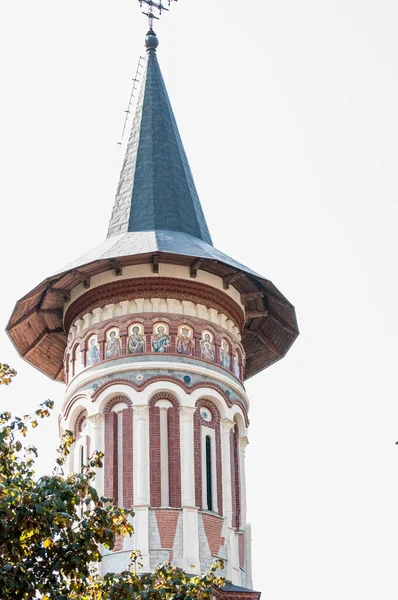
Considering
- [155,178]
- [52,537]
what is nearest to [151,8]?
[155,178]

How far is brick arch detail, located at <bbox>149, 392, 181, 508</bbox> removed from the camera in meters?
26.3

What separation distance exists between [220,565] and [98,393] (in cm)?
867

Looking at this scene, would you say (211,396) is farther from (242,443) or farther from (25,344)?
(25,344)

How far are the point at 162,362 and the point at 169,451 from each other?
2.07 meters

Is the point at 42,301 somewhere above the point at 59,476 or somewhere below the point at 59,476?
above

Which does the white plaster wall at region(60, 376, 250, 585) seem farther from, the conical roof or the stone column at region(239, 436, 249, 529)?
the conical roof

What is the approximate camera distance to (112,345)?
2809 cm

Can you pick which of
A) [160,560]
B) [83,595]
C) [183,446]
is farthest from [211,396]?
[83,595]

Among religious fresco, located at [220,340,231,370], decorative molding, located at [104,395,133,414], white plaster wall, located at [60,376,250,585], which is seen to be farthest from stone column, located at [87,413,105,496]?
religious fresco, located at [220,340,231,370]

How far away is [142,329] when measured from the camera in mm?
28047

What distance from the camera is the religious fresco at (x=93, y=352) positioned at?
28.2m

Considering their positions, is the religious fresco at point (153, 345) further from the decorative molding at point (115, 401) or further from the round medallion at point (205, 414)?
the round medallion at point (205, 414)

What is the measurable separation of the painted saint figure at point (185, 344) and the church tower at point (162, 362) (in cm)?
3

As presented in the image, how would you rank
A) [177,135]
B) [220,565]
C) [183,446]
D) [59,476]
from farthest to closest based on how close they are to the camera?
[177,135] < [183,446] < [220,565] < [59,476]
